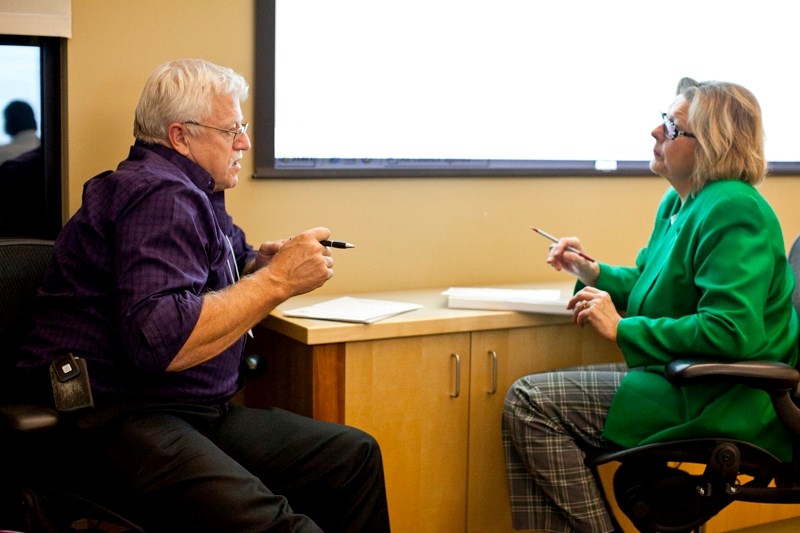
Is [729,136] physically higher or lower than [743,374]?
higher

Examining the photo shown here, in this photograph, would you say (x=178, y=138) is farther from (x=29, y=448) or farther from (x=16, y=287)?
(x=29, y=448)

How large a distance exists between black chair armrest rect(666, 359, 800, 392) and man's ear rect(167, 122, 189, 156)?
1.17 meters

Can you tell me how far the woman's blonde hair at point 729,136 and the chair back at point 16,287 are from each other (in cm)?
151

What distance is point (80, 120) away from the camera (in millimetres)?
2398

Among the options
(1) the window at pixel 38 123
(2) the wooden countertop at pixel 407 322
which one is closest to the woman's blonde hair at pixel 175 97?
(1) the window at pixel 38 123

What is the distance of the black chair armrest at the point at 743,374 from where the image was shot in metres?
2.05

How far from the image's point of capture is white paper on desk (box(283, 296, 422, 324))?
2.34 m

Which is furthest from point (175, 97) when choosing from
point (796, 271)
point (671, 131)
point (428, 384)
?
point (796, 271)

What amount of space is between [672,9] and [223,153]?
72.6 inches

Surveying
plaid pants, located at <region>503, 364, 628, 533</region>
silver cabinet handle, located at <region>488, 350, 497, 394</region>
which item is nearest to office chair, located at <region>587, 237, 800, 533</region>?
plaid pants, located at <region>503, 364, 628, 533</region>

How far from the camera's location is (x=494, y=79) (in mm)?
2959

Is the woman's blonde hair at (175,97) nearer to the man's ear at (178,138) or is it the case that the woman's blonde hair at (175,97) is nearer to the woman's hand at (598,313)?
the man's ear at (178,138)

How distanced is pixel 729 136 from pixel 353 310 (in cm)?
100

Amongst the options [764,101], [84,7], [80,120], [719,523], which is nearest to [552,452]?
[719,523]
